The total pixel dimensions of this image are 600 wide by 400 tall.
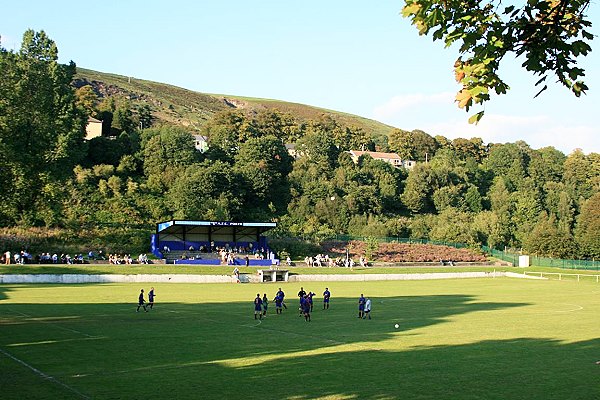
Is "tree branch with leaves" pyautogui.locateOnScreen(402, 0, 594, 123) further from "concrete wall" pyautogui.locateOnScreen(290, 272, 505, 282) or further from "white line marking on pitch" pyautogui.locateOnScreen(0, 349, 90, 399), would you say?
"concrete wall" pyautogui.locateOnScreen(290, 272, 505, 282)

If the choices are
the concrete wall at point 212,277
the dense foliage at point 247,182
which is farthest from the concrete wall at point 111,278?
the dense foliage at point 247,182

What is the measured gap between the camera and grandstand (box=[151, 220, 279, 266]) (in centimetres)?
8212

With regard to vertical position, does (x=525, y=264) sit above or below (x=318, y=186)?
below

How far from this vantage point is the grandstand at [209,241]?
82125 millimetres

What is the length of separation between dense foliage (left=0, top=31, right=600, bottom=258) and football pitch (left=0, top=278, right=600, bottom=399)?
35489mm

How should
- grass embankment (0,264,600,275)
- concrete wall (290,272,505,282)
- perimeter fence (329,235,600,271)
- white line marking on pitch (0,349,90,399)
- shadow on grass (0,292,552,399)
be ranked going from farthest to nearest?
1. perimeter fence (329,235,600,271)
2. concrete wall (290,272,505,282)
3. grass embankment (0,264,600,275)
4. shadow on grass (0,292,552,399)
5. white line marking on pitch (0,349,90,399)

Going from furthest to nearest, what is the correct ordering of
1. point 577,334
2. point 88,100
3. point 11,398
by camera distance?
point 88,100 → point 577,334 → point 11,398

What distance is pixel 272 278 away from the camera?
70.2 metres

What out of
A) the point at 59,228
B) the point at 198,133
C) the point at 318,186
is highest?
Answer: the point at 198,133

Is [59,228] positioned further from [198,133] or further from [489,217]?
[198,133]

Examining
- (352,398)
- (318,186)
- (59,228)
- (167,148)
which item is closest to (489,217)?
(318,186)

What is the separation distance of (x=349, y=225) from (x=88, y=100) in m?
64.4

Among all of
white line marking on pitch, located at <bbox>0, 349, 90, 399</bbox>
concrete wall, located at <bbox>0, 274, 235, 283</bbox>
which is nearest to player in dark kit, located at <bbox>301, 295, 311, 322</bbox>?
white line marking on pitch, located at <bbox>0, 349, 90, 399</bbox>

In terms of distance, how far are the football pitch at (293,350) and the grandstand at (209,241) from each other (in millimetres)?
34608
